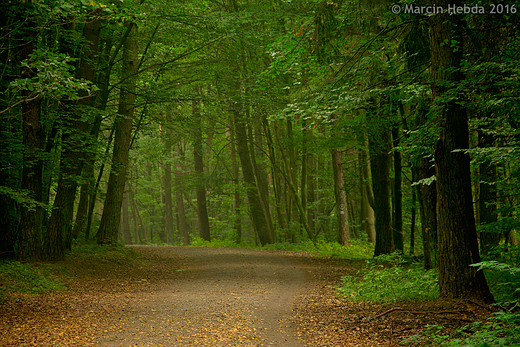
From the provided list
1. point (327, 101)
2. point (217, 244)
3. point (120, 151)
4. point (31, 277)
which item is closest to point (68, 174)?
point (31, 277)

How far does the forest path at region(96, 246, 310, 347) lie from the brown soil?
16mm

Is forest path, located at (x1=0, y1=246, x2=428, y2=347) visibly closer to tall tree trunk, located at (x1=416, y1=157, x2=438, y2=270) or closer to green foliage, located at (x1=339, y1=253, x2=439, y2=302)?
green foliage, located at (x1=339, y1=253, x2=439, y2=302)

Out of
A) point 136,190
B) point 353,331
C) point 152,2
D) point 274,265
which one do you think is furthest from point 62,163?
point 136,190

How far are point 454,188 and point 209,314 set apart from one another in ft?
14.8

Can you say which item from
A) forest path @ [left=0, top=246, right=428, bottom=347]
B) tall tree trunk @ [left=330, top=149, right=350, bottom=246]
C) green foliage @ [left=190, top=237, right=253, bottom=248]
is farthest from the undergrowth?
forest path @ [left=0, top=246, right=428, bottom=347]

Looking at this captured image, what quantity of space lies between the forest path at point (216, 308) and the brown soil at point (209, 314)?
0.05ft

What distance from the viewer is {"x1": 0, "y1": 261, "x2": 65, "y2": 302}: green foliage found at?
8057mm

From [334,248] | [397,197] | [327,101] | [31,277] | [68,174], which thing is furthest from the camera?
[334,248]

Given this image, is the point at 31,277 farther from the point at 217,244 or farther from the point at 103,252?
the point at 217,244

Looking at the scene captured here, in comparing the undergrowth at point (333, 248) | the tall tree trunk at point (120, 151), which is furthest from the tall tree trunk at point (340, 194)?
the tall tree trunk at point (120, 151)

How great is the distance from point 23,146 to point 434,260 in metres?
9.79

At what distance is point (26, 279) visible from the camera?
865cm

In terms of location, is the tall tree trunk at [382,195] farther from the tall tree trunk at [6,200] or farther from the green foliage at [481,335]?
the tall tree trunk at [6,200]

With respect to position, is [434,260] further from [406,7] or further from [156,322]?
[156,322]
